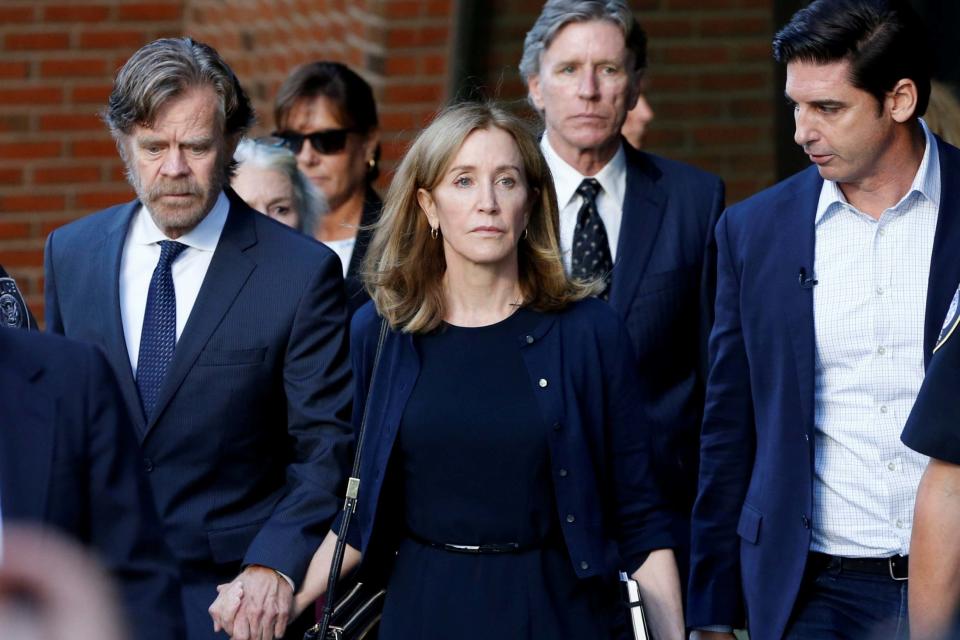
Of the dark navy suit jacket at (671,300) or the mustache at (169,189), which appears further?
the dark navy suit jacket at (671,300)

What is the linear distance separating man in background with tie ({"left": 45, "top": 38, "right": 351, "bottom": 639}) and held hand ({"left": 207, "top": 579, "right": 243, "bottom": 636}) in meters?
0.02

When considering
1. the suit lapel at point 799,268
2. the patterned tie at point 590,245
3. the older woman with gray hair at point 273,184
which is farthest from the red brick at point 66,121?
the suit lapel at point 799,268

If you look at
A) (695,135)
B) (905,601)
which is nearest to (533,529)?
(905,601)

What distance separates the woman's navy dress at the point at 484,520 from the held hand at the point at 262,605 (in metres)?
0.33

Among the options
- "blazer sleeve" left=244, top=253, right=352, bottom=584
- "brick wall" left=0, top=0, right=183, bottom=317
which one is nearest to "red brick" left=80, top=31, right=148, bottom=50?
"brick wall" left=0, top=0, right=183, bottom=317

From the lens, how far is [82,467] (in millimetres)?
2553

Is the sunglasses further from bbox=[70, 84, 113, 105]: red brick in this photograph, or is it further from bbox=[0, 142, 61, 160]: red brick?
bbox=[0, 142, 61, 160]: red brick

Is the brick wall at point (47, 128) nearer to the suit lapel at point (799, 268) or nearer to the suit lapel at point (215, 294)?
the suit lapel at point (215, 294)

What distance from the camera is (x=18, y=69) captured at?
816 centimetres

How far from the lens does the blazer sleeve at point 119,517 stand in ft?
8.39

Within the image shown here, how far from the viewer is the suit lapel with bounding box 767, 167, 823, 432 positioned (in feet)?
12.2

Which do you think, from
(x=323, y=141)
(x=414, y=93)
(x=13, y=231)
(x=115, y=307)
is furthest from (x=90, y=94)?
(x=115, y=307)

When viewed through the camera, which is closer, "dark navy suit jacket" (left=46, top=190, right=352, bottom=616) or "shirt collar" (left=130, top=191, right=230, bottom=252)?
"dark navy suit jacket" (left=46, top=190, right=352, bottom=616)

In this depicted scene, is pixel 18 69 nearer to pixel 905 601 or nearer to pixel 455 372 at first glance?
pixel 455 372
